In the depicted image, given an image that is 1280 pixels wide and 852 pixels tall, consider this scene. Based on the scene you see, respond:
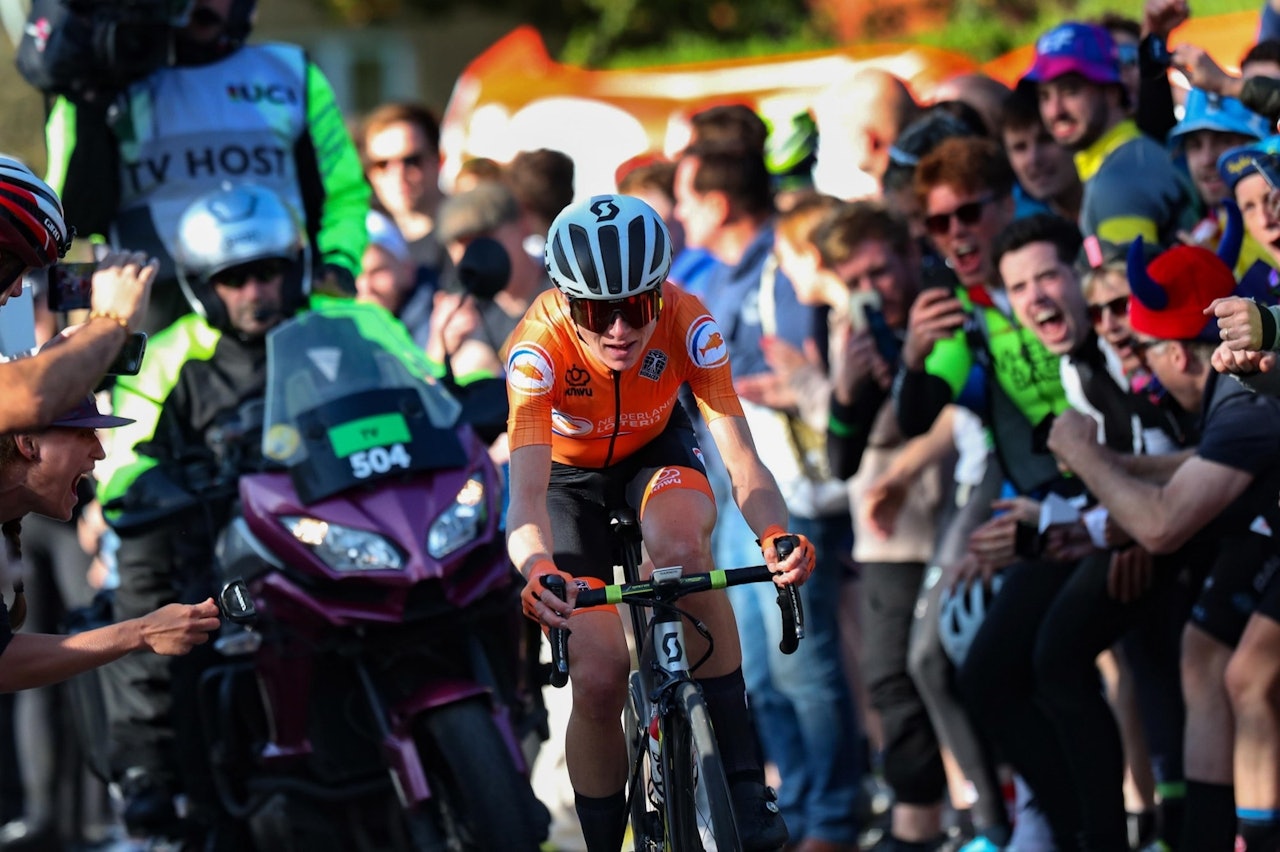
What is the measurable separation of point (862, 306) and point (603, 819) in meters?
3.05

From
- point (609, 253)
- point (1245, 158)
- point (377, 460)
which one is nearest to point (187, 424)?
point (377, 460)

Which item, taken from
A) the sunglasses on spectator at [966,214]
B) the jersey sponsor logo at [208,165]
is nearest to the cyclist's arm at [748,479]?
the sunglasses on spectator at [966,214]

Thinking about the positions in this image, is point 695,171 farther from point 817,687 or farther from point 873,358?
point 817,687

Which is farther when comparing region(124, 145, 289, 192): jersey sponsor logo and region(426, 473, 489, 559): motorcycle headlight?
region(124, 145, 289, 192): jersey sponsor logo

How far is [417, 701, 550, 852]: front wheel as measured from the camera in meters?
6.36

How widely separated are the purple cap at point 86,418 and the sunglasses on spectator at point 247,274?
2110mm

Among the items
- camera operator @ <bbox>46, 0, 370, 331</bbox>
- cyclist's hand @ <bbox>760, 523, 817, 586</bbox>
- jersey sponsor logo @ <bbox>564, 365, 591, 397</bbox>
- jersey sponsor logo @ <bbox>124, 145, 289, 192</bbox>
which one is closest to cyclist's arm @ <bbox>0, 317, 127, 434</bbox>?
jersey sponsor logo @ <bbox>564, 365, 591, 397</bbox>

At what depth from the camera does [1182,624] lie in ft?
25.0

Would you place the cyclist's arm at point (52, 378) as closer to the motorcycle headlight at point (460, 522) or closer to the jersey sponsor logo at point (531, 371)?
the jersey sponsor logo at point (531, 371)

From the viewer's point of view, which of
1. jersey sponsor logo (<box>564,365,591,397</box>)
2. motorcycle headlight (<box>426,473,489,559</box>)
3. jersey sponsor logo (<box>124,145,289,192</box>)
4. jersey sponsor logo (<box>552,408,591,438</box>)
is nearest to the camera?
jersey sponsor logo (<box>564,365,591,397</box>)

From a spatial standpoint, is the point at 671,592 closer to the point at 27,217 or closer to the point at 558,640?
the point at 558,640

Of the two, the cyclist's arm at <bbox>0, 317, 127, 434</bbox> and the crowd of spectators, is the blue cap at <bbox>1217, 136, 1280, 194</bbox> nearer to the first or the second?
the crowd of spectators

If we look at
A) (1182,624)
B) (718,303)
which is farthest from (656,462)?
(718,303)

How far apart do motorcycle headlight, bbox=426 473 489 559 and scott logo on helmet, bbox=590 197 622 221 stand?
54.9 inches
